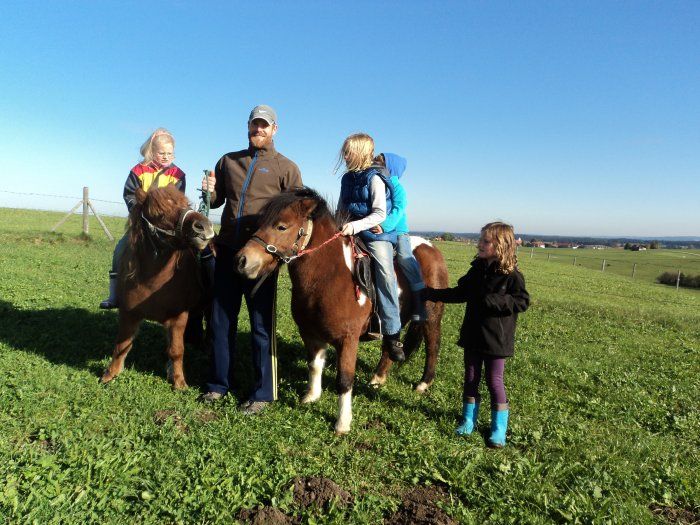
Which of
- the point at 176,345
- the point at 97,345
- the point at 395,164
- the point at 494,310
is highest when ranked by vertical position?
the point at 395,164

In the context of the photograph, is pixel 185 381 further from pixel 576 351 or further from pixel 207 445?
pixel 576 351

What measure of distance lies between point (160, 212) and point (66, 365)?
260 centimetres

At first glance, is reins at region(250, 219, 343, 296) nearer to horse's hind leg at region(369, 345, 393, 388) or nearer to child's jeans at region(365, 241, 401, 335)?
child's jeans at region(365, 241, 401, 335)

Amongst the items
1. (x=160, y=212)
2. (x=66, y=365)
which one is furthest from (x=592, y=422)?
(x=66, y=365)

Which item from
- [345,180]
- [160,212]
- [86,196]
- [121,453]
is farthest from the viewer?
[86,196]

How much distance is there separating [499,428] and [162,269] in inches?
154

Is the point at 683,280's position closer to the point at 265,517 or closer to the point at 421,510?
the point at 421,510

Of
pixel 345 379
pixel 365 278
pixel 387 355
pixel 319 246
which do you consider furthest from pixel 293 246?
pixel 387 355

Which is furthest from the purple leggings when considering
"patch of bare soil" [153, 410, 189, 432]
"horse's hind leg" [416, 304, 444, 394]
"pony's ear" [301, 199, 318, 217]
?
"patch of bare soil" [153, 410, 189, 432]

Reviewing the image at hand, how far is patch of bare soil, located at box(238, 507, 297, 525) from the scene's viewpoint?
9.35 ft

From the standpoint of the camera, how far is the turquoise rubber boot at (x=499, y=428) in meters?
4.09

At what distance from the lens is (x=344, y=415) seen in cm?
427

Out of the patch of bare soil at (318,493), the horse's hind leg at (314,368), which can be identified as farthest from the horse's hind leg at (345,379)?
the patch of bare soil at (318,493)

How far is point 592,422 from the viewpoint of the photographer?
4805 millimetres
